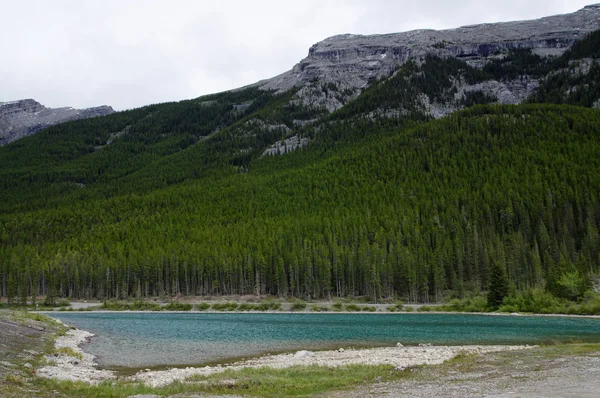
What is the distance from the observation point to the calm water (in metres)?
40.1

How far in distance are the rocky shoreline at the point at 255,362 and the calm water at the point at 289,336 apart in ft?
10.00

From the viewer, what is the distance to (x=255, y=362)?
34250 millimetres

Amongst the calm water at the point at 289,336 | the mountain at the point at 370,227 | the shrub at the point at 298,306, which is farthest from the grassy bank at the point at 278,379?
the shrub at the point at 298,306

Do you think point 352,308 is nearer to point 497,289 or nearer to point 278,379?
point 497,289

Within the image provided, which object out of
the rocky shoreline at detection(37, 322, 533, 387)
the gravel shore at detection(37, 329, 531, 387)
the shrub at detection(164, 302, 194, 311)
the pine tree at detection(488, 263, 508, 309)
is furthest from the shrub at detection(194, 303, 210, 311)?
the rocky shoreline at detection(37, 322, 533, 387)

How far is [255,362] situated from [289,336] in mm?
18849

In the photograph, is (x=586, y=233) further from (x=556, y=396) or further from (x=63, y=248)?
(x=63, y=248)

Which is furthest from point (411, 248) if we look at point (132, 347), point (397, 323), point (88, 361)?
point (88, 361)

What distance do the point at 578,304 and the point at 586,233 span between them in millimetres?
45090

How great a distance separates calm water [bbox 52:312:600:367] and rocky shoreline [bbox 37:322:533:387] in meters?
3.05

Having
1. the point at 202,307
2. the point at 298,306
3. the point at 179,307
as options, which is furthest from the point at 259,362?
the point at 179,307

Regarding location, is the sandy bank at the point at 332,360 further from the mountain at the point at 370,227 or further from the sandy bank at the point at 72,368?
the mountain at the point at 370,227

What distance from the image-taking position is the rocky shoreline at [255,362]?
1071 inches

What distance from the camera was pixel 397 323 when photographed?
67250 mm
